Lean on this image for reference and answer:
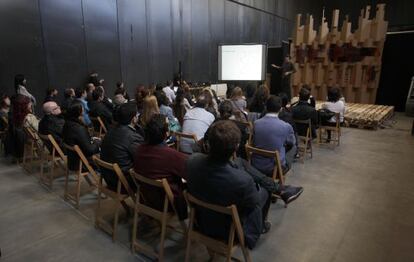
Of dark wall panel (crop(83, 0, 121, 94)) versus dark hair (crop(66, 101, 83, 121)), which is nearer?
dark hair (crop(66, 101, 83, 121))

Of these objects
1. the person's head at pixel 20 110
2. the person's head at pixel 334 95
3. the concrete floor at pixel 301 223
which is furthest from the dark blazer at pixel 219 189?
the person's head at pixel 334 95

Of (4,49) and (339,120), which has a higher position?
(4,49)

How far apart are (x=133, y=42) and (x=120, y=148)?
6.73m

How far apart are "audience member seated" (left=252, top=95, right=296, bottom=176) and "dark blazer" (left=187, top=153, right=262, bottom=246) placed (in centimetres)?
115

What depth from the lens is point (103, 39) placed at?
7965 mm

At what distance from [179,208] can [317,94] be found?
919cm

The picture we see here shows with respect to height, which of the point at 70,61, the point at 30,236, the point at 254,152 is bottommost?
the point at 30,236

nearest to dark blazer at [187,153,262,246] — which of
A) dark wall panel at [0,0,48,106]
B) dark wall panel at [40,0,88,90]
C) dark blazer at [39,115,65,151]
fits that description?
dark blazer at [39,115,65,151]

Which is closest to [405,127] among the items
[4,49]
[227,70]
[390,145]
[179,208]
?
[390,145]

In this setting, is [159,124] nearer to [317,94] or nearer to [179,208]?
[179,208]

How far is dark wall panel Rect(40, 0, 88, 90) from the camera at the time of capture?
6.80 meters

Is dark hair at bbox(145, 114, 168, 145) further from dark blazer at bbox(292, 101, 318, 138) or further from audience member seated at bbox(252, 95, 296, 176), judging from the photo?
dark blazer at bbox(292, 101, 318, 138)

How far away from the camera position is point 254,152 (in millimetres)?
3057

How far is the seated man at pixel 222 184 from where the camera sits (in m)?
1.87
